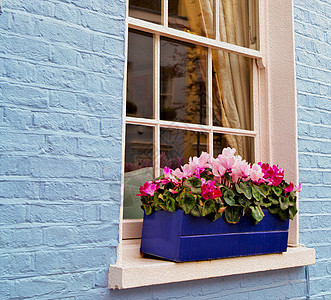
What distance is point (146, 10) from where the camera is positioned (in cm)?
238

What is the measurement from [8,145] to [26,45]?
411mm

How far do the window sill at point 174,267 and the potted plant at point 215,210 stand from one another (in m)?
0.04

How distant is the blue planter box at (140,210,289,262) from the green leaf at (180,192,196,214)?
0.03 m

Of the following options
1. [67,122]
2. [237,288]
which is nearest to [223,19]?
[67,122]

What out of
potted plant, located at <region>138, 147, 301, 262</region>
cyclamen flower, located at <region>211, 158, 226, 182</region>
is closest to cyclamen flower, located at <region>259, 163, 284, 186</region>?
potted plant, located at <region>138, 147, 301, 262</region>

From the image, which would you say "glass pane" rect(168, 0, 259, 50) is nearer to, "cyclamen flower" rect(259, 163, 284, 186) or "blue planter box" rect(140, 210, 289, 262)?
"cyclamen flower" rect(259, 163, 284, 186)

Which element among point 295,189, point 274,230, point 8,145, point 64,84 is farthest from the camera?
point 295,189

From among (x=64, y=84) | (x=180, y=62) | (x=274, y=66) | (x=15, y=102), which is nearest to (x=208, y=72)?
(x=180, y=62)

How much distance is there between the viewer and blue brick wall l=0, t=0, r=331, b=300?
1674 mm

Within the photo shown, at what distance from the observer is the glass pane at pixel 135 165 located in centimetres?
224

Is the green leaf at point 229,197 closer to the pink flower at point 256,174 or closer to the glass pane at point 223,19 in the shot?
the pink flower at point 256,174

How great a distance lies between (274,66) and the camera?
2818 millimetres

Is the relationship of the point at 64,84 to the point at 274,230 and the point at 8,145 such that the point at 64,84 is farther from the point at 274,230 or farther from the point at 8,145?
the point at 274,230

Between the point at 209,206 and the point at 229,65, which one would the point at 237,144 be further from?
the point at 209,206
